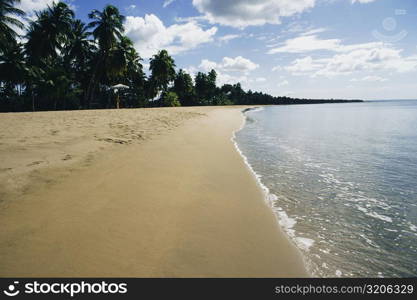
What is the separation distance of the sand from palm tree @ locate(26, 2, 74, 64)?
30406mm

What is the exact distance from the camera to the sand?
208 cm

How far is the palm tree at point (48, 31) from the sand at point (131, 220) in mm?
30406

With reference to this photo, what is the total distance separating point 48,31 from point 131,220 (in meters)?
34.8

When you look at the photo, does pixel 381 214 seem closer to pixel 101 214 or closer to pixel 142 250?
pixel 142 250

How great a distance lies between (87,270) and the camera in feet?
6.41

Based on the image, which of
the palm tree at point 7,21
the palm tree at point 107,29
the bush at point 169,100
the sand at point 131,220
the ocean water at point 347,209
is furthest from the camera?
the bush at point 169,100

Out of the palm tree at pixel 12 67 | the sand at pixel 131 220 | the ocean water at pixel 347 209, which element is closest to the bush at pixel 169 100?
the palm tree at pixel 12 67

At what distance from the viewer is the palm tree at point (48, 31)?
28.1m

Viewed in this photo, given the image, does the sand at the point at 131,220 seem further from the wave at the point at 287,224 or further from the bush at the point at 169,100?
the bush at the point at 169,100

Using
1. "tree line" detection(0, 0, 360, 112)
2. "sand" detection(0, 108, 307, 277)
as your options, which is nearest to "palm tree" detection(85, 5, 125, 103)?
"tree line" detection(0, 0, 360, 112)

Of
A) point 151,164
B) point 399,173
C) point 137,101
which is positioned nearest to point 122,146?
point 151,164

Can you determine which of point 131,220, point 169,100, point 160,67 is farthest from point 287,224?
point 160,67

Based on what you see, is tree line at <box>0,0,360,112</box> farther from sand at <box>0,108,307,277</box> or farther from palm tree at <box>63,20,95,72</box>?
sand at <box>0,108,307,277</box>

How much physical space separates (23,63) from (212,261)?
109 ft
